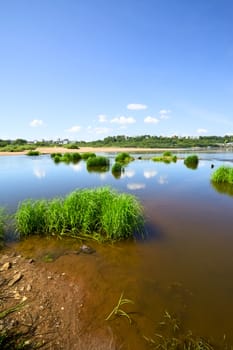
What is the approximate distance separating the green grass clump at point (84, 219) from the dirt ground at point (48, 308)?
2384 millimetres

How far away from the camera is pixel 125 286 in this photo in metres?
5.50

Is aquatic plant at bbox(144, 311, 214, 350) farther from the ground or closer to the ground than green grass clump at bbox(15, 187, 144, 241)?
closer to the ground

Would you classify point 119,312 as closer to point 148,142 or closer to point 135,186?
point 135,186

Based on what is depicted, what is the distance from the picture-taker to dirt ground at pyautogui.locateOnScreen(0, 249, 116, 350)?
3797mm

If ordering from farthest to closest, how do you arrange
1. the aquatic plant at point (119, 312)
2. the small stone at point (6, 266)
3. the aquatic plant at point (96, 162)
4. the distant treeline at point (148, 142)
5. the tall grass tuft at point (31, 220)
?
the distant treeline at point (148, 142) < the aquatic plant at point (96, 162) < the tall grass tuft at point (31, 220) < the small stone at point (6, 266) < the aquatic plant at point (119, 312)

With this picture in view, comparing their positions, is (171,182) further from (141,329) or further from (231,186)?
(141,329)

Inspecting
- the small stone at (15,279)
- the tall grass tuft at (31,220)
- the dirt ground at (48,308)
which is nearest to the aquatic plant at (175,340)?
the dirt ground at (48,308)

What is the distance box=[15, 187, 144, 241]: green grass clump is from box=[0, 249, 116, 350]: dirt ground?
7.82ft

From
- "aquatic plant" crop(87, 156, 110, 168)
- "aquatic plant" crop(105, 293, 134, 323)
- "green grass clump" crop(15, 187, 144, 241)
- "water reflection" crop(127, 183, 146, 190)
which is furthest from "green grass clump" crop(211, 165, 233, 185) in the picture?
"aquatic plant" crop(105, 293, 134, 323)

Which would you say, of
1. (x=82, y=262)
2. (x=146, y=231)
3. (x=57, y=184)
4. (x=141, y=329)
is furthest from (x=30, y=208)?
(x=57, y=184)

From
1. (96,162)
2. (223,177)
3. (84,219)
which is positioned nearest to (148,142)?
(96,162)

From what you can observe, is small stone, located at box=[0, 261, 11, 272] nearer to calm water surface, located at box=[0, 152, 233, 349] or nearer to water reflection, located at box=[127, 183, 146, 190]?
calm water surface, located at box=[0, 152, 233, 349]

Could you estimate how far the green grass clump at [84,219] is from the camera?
8102 millimetres

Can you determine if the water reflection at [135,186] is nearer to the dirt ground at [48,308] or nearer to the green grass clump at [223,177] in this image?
the green grass clump at [223,177]
